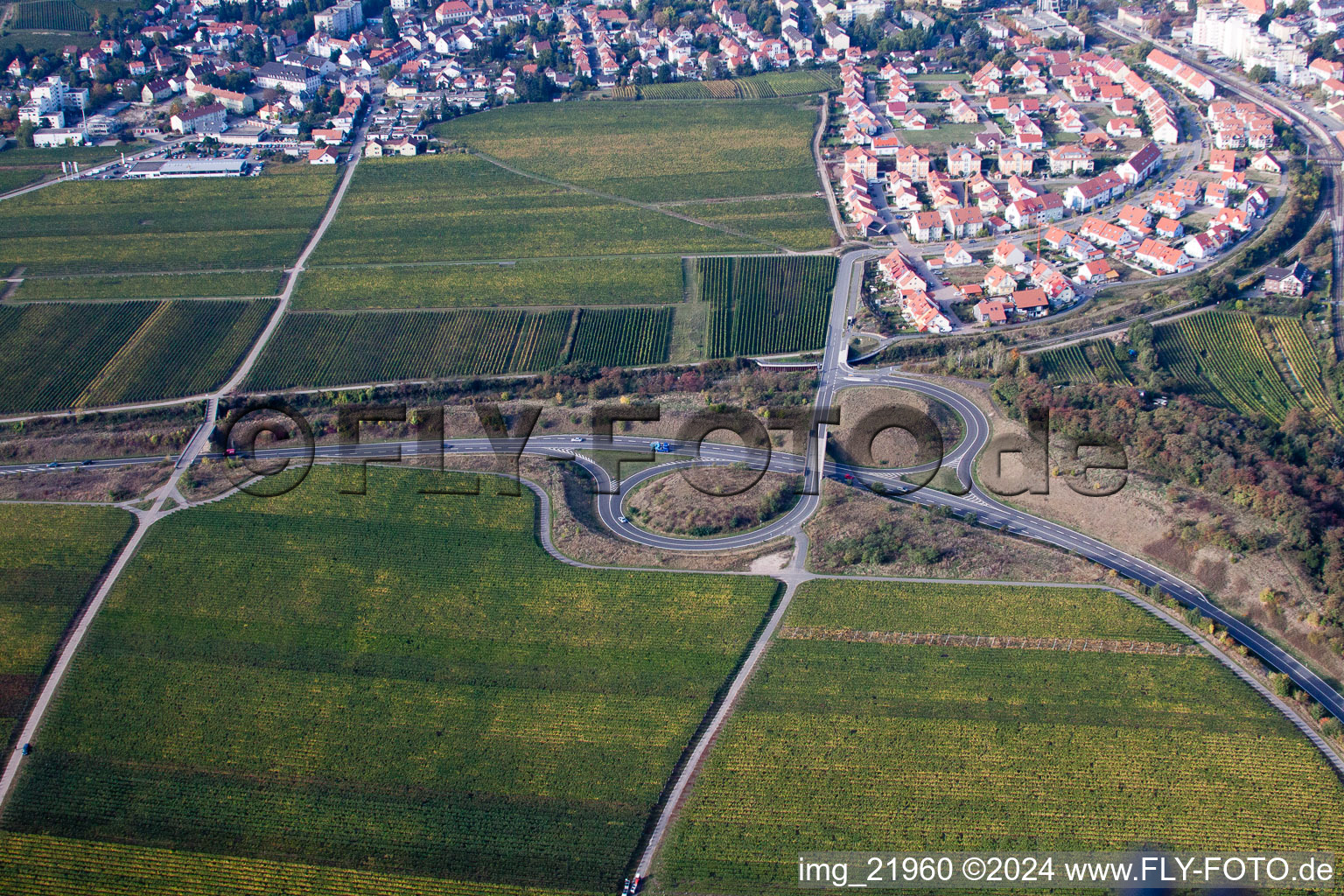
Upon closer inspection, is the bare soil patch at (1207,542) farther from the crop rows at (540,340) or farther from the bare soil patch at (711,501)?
the crop rows at (540,340)

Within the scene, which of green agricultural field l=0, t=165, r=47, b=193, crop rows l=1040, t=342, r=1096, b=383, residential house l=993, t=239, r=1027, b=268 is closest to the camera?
crop rows l=1040, t=342, r=1096, b=383

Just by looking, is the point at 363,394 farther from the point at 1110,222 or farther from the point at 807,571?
the point at 1110,222

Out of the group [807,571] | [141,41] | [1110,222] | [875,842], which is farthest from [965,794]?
[141,41]

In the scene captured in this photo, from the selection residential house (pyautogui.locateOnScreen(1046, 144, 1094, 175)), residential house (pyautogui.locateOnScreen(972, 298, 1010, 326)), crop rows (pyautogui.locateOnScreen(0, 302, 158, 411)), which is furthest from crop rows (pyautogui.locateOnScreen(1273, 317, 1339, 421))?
crop rows (pyautogui.locateOnScreen(0, 302, 158, 411))

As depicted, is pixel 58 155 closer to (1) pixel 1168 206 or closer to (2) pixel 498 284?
(2) pixel 498 284

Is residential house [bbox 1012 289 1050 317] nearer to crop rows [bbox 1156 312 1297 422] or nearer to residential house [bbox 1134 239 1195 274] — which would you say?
crop rows [bbox 1156 312 1297 422]

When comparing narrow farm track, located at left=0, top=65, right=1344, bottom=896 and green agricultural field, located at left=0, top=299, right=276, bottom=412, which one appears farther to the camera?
green agricultural field, located at left=0, top=299, right=276, bottom=412

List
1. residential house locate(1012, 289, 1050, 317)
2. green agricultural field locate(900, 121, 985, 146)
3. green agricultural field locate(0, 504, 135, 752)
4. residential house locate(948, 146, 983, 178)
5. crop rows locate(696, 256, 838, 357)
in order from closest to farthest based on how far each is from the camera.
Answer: green agricultural field locate(0, 504, 135, 752) → crop rows locate(696, 256, 838, 357) → residential house locate(1012, 289, 1050, 317) → residential house locate(948, 146, 983, 178) → green agricultural field locate(900, 121, 985, 146)

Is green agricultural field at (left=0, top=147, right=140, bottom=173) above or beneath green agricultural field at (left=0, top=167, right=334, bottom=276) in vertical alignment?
above
